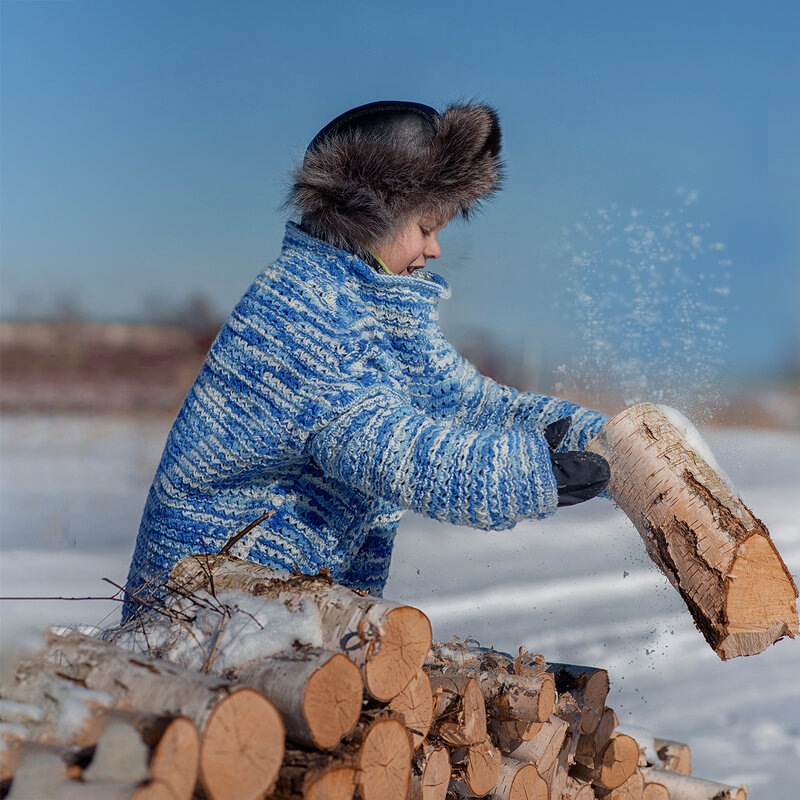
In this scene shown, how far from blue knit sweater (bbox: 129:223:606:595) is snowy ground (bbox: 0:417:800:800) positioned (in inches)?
17.5

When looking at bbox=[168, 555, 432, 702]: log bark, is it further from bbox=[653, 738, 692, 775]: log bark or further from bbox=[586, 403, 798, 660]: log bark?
bbox=[653, 738, 692, 775]: log bark

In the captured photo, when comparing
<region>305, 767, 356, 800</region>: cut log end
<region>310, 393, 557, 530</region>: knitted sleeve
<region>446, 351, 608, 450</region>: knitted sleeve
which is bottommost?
<region>305, 767, 356, 800</region>: cut log end

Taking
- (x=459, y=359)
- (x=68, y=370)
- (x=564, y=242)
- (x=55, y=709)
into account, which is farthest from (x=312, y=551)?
(x=68, y=370)

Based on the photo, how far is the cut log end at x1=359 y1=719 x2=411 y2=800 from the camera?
1.38 m

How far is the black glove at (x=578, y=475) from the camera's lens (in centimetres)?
170

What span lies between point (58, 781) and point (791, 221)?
502 inches

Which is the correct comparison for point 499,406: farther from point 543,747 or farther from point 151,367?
point 151,367

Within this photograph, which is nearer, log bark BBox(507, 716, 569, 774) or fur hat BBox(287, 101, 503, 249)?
fur hat BBox(287, 101, 503, 249)

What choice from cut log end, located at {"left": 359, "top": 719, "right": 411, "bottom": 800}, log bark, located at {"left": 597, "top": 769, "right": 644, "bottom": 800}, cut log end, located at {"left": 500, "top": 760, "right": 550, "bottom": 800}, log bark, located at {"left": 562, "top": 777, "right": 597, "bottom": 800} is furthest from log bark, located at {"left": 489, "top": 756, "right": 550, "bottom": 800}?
cut log end, located at {"left": 359, "top": 719, "right": 411, "bottom": 800}

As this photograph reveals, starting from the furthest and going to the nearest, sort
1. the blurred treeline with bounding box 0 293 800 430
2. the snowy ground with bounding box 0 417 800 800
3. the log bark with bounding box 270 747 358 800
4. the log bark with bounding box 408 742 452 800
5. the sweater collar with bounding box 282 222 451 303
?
the blurred treeline with bounding box 0 293 800 430 < the snowy ground with bounding box 0 417 800 800 < the sweater collar with bounding box 282 222 451 303 < the log bark with bounding box 408 742 452 800 < the log bark with bounding box 270 747 358 800

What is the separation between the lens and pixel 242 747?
3.76ft

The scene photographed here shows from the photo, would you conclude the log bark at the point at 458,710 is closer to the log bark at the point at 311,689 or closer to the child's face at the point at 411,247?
the log bark at the point at 311,689

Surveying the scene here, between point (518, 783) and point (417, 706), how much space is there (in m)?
0.55

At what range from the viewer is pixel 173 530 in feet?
6.25
